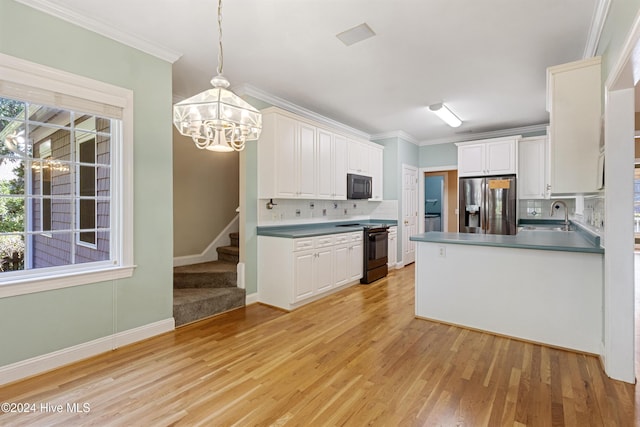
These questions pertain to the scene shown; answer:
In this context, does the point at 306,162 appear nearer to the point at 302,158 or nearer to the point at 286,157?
the point at 302,158

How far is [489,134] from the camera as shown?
6148mm

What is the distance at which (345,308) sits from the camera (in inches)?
150

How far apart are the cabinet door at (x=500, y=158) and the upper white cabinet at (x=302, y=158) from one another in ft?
7.58

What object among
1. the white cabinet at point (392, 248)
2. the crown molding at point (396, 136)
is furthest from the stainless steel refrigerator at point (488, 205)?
the crown molding at point (396, 136)

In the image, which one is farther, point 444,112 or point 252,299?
point 444,112

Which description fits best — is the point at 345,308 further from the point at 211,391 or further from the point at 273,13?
the point at 273,13

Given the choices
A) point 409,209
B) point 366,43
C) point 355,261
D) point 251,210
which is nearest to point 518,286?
point 355,261

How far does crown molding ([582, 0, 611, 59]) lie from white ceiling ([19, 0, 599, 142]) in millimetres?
32

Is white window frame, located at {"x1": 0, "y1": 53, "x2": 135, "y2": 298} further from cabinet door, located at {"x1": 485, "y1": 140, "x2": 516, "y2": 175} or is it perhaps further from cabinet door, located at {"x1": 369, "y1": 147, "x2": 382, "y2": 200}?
cabinet door, located at {"x1": 485, "y1": 140, "x2": 516, "y2": 175}

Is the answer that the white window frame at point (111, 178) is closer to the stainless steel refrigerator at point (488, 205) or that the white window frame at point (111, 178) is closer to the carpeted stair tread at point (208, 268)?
the carpeted stair tread at point (208, 268)

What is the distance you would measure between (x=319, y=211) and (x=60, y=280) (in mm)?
3520

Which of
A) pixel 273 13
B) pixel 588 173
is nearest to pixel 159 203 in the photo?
pixel 273 13

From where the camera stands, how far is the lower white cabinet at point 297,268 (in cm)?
375

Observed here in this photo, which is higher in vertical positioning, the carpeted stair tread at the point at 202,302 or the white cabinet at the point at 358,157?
the white cabinet at the point at 358,157
